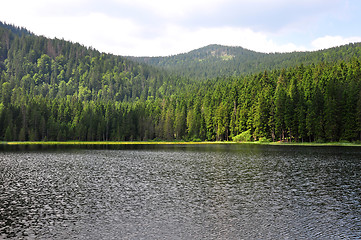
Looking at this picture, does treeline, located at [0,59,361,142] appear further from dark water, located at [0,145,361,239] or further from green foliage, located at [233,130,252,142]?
dark water, located at [0,145,361,239]

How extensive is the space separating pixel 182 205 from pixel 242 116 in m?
126

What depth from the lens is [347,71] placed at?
142 metres

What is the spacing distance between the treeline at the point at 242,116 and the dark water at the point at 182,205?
261 ft

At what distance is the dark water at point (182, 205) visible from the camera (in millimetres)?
19938

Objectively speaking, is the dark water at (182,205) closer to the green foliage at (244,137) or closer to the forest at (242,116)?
the forest at (242,116)

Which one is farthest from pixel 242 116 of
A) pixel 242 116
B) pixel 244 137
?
pixel 244 137

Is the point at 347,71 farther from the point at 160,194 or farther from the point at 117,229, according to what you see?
the point at 117,229

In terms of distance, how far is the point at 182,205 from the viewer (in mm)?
26922

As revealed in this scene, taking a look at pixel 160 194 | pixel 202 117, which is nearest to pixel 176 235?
pixel 160 194

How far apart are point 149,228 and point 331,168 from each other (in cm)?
3889

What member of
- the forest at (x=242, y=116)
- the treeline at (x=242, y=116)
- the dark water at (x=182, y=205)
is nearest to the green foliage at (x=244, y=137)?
the treeline at (x=242, y=116)

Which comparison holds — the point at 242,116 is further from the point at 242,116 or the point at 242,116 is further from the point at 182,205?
the point at 182,205

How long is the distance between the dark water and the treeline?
79.6 meters

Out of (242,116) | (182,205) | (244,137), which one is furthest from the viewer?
(242,116)
